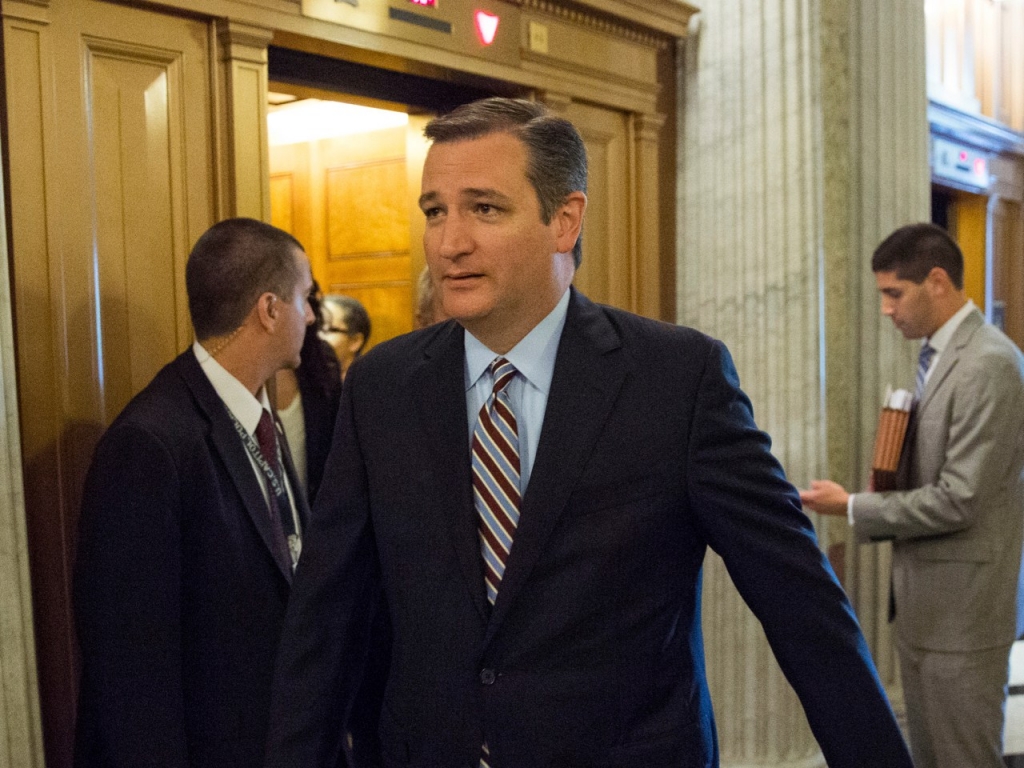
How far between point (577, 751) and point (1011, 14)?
26.2 ft

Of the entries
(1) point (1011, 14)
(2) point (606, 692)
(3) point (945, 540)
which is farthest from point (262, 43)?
(1) point (1011, 14)

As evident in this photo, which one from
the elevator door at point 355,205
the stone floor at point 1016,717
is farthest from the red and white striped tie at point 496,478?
the stone floor at point 1016,717

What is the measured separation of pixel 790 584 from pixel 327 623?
2.30ft

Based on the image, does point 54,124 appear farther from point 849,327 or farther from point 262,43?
point 849,327

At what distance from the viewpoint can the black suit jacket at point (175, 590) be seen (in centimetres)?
208

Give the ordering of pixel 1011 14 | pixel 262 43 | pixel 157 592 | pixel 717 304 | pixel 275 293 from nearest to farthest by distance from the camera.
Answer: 1. pixel 157 592
2. pixel 275 293
3. pixel 262 43
4. pixel 717 304
5. pixel 1011 14

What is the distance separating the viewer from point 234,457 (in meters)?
2.28

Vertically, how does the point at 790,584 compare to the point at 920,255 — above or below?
below

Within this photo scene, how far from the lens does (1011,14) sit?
7.93m

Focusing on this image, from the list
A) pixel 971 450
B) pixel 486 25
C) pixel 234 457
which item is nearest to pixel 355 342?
A: pixel 486 25

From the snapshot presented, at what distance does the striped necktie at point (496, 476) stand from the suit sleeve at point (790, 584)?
271 mm

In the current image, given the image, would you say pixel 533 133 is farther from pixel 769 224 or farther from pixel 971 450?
pixel 769 224

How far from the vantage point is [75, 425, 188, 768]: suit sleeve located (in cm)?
207

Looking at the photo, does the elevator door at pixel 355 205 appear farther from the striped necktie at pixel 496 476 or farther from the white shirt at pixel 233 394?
the striped necktie at pixel 496 476
